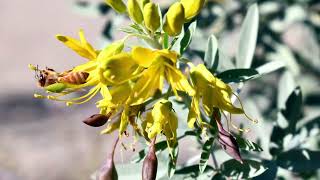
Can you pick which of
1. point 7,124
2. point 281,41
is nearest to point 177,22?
point 281,41

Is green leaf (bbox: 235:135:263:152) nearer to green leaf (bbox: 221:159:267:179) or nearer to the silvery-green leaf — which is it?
green leaf (bbox: 221:159:267:179)

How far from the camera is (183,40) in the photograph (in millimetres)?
1630

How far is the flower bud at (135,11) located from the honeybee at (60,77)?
167 mm

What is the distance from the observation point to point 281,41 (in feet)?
9.69

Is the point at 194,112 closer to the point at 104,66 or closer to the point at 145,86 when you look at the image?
the point at 145,86

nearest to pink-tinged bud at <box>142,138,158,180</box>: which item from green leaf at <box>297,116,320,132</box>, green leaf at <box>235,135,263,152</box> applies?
green leaf at <box>235,135,263,152</box>

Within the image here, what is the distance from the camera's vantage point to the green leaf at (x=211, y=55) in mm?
1774

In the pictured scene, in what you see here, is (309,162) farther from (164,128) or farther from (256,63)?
(256,63)

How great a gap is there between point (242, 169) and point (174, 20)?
471 millimetres

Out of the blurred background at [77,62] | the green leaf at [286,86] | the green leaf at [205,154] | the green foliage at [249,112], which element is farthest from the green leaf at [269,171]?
the green leaf at [286,86]

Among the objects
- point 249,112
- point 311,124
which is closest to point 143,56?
point 311,124

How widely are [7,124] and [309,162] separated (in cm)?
509

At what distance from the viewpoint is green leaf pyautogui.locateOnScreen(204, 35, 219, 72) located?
177cm

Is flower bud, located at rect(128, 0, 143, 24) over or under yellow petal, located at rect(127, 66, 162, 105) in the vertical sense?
over
